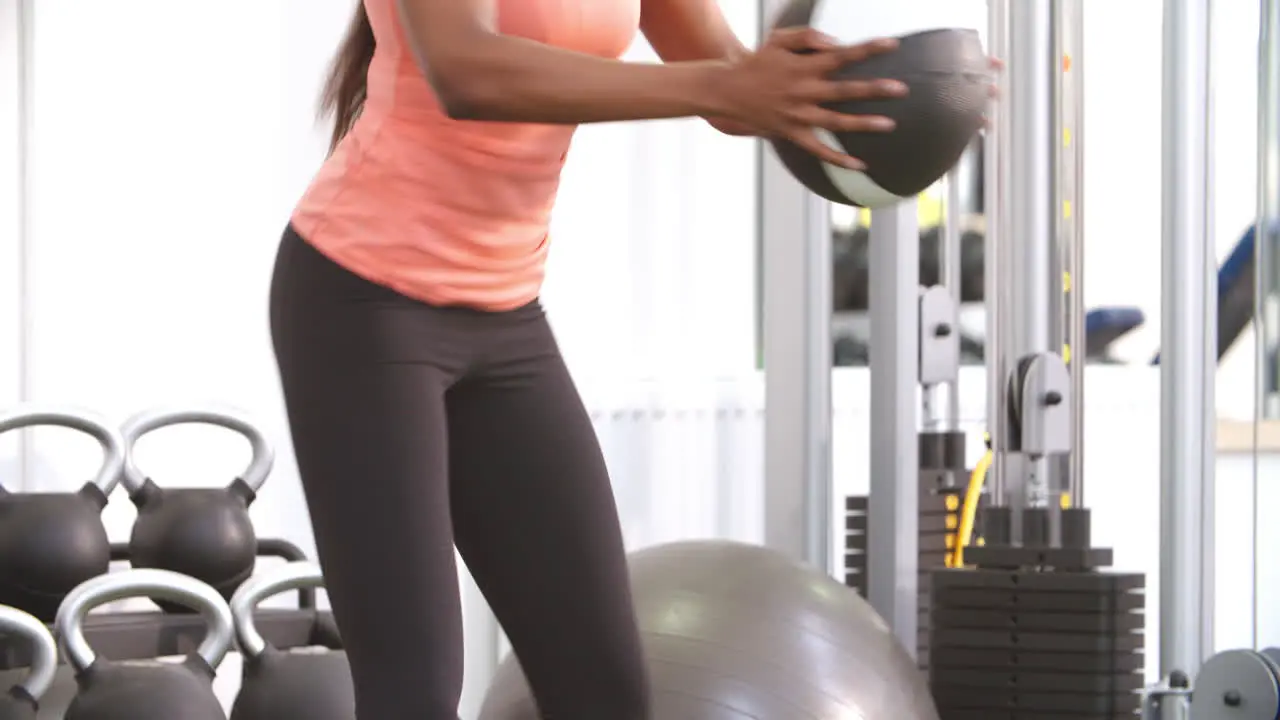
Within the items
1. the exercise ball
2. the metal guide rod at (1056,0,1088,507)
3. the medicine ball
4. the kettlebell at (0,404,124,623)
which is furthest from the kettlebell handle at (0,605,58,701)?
the metal guide rod at (1056,0,1088,507)

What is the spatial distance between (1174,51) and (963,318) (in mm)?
1648

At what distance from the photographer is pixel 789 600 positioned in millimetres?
2275

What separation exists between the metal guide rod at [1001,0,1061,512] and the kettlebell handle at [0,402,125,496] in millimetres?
1512

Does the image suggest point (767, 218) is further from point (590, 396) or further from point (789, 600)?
point (789, 600)

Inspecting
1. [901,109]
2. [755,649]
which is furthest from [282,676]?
[901,109]

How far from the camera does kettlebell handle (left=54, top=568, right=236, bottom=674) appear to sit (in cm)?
236

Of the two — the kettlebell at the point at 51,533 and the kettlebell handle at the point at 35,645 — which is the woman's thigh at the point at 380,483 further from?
the kettlebell at the point at 51,533

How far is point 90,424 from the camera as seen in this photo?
2688mm

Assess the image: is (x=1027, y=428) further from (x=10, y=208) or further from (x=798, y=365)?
(x=10, y=208)

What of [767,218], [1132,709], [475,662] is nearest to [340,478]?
[1132,709]

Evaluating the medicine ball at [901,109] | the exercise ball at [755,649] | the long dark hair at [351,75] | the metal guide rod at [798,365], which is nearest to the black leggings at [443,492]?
the long dark hair at [351,75]

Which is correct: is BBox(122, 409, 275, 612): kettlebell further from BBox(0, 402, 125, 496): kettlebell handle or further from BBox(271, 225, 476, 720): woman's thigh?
BBox(271, 225, 476, 720): woman's thigh

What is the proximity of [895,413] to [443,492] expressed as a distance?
1790 millimetres

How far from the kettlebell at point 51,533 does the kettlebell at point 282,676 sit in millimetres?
274
